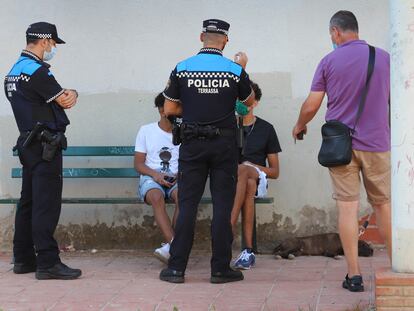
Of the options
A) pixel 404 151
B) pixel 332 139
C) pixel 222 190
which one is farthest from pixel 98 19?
pixel 404 151

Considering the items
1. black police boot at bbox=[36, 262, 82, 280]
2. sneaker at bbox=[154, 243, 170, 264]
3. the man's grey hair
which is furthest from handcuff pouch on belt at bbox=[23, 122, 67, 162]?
the man's grey hair

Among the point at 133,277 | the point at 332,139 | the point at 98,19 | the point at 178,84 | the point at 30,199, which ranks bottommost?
the point at 133,277

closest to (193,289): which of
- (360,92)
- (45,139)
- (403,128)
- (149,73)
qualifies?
(45,139)

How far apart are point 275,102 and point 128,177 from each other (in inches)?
60.8

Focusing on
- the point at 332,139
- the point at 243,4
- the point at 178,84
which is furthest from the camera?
the point at 243,4

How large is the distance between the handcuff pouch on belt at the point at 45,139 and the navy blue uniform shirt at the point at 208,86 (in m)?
0.95

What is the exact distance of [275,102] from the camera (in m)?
Result: 7.91

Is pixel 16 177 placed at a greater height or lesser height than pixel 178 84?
lesser

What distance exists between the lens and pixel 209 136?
6.27 metres

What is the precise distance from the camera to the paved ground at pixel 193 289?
18.7 ft

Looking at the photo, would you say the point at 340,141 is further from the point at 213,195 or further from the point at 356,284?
the point at 213,195

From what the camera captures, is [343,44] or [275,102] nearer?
[343,44]

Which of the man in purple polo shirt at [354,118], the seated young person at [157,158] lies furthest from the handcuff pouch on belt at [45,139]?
the man in purple polo shirt at [354,118]

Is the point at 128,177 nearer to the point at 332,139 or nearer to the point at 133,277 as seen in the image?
the point at 133,277
